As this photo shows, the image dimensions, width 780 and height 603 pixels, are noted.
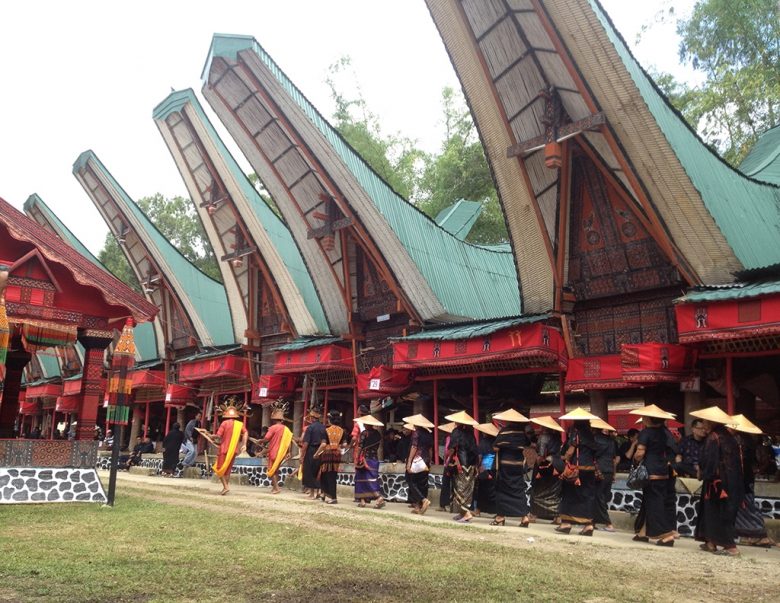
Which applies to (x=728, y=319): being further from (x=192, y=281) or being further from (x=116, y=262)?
(x=116, y=262)

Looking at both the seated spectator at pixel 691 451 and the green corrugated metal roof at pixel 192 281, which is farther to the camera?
the green corrugated metal roof at pixel 192 281

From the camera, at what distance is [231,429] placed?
14523 millimetres

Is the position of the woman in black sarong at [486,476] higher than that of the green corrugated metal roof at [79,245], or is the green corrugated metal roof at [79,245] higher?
the green corrugated metal roof at [79,245]

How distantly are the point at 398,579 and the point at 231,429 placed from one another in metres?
9.53

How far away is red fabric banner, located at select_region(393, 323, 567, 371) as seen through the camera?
12.9 meters

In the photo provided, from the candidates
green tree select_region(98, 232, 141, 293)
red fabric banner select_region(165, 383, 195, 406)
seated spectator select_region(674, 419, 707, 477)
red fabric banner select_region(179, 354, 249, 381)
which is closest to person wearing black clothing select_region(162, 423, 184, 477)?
red fabric banner select_region(179, 354, 249, 381)

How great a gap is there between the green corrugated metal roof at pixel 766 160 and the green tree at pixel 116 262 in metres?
30.6

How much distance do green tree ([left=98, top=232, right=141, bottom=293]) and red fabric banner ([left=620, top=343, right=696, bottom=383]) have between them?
31788mm

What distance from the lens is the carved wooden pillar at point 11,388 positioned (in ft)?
52.5

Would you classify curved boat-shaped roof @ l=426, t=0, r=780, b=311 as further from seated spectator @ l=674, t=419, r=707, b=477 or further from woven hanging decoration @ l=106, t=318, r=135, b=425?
woven hanging decoration @ l=106, t=318, r=135, b=425

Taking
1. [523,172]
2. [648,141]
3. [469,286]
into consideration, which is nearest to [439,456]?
[469,286]

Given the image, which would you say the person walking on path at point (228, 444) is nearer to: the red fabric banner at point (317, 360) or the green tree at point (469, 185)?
the red fabric banner at point (317, 360)

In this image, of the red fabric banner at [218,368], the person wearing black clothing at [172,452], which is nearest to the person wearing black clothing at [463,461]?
the person wearing black clothing at [172,452]

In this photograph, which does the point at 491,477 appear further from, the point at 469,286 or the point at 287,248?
the point at 287,248
